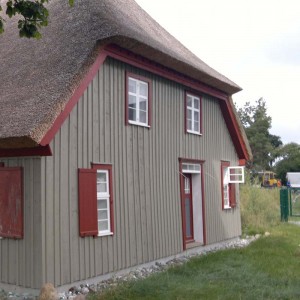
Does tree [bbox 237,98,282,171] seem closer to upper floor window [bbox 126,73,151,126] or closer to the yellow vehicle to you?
the yellow vehicle

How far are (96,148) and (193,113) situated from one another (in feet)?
14.9

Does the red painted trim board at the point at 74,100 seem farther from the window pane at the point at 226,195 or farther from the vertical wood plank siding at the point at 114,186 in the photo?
the window pane at the point at 226,195

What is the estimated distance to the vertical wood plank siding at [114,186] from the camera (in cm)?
841

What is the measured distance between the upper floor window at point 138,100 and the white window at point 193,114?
6.64 feet

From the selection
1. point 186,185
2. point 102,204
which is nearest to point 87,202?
point 102,204

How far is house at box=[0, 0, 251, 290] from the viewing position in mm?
8375

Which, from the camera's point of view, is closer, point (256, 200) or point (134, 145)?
point (134, 145)

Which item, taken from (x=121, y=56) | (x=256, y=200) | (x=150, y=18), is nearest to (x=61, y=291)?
(x=121, y=56)

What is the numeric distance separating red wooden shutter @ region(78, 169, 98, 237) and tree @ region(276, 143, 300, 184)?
62.8 m

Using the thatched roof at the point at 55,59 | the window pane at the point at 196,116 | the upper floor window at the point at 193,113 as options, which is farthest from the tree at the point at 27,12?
the window pane at the point at 196,116

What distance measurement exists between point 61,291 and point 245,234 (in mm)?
9640

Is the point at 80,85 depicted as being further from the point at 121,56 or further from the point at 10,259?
the point at 10,259

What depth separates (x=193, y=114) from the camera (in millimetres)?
13453

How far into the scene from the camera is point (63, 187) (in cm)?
873
